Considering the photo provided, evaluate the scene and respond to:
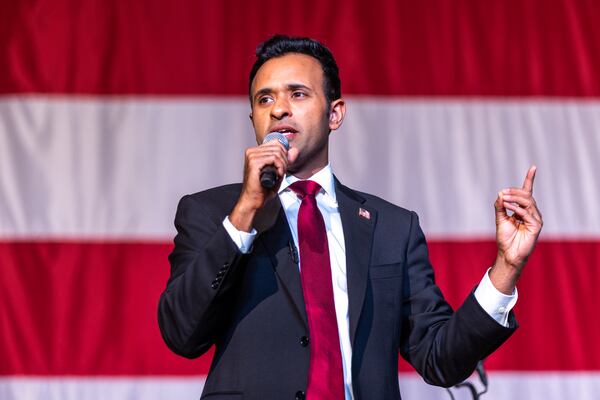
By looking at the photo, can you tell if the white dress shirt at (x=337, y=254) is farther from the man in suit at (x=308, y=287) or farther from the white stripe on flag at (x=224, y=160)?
the white stripe on flag at (x=224, y=160)

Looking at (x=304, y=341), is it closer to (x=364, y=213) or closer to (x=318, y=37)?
(x=364, y=213)

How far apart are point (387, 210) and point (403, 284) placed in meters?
0.16

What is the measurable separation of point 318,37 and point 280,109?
1185 mm

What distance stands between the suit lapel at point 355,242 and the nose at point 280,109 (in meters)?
0.18

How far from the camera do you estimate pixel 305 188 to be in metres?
1.54

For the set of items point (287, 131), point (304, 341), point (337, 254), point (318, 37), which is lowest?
point (304, 341)

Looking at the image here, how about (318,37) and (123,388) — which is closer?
(123,388)

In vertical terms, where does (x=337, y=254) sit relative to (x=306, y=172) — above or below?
below

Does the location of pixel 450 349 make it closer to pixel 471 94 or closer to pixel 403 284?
pixel 403 284

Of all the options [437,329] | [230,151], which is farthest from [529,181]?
[230,151]

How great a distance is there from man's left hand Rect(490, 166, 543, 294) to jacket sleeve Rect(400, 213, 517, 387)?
0.06m

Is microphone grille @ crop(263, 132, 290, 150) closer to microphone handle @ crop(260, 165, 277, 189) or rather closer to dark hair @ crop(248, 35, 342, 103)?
microphone handle @ crop(260, 165, 277, 189)

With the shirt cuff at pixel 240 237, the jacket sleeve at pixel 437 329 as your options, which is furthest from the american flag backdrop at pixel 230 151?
the shirt cuff at pixel 240 237

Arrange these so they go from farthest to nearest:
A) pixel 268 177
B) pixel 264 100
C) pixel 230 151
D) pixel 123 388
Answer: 1. pixel 230 151
2. pixel 123 388
3. pixel 264 100
4. pixel 268 177
